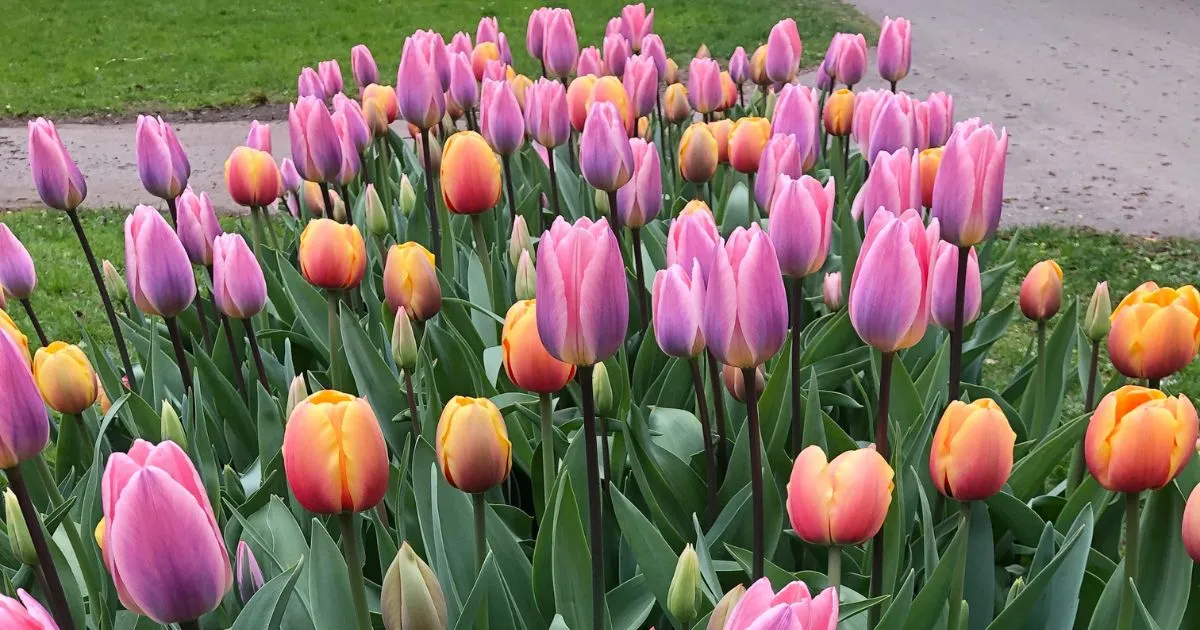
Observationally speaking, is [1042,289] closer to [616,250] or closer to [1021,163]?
[616,250]

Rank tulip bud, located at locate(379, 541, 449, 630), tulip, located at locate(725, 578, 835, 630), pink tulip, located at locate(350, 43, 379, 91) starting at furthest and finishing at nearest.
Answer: pink tulip, located at locate(350, 43, 379, 91), tulip bud, located at locate(379, 541, 449, 630), tulip, located at locate(725, 578, 835, 630)

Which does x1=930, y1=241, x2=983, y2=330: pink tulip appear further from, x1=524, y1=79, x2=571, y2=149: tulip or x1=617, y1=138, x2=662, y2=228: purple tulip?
x1=524, y1=79, x2=571, y2=149: tulip

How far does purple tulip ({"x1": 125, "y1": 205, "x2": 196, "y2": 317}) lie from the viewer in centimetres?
138

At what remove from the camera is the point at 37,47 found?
1053cm

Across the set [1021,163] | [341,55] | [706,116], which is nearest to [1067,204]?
[1021,163]

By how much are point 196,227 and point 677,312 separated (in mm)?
995

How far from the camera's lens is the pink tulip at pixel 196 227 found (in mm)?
1725

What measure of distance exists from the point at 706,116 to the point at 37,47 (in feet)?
32.5

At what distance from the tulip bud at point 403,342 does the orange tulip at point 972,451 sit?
0.69 metres

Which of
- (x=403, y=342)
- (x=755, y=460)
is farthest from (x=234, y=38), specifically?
(x=755, y=460)

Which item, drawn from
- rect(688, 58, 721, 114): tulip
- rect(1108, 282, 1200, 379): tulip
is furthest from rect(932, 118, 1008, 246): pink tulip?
rect(688, 58, 721, 114): tulip

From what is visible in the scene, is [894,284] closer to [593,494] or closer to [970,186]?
[970,186]

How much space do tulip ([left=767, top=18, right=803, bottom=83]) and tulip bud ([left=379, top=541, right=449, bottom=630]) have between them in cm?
233

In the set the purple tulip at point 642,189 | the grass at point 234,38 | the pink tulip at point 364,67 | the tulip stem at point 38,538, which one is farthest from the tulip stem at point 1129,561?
the grass at point 234,38
